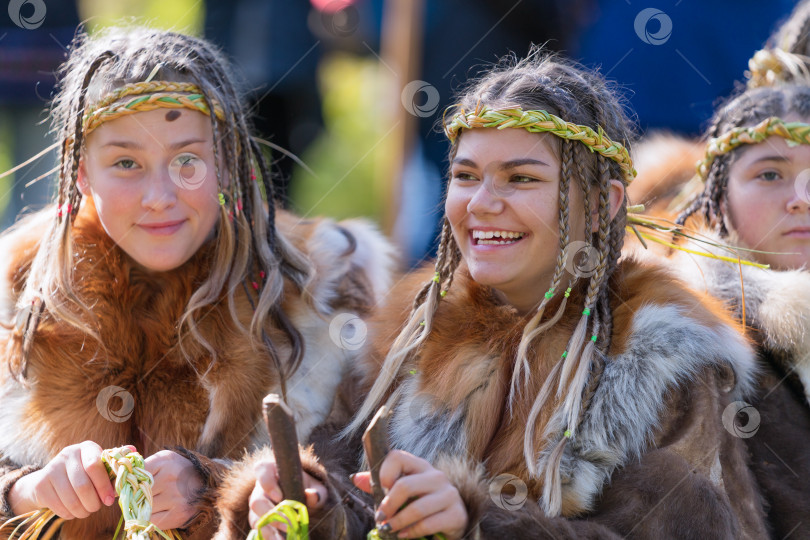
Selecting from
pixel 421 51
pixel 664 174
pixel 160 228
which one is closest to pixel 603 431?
pixel 160 228

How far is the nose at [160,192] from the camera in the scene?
229cm

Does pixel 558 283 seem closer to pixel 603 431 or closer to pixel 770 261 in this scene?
pixel 603 431

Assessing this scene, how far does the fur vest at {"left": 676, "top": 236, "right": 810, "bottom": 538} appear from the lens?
210 cm

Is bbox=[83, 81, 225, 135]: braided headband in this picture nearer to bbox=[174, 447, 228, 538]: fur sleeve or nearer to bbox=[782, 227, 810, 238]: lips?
bbox=[174, 447, 228, 538]: fur sleeve

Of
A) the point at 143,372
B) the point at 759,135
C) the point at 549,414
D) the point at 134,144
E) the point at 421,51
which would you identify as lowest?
the point at 143,372

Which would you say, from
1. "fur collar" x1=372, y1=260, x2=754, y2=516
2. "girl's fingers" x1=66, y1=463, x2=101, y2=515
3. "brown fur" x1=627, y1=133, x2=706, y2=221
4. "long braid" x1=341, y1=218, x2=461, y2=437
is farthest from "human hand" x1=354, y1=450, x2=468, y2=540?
"brown fur" x1=627, y1=133, x2=706, y2=221

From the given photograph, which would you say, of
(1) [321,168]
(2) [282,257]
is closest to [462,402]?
(2) [282,257]

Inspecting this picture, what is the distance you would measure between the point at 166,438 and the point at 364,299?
0.71m

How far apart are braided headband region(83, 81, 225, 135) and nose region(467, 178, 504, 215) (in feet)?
2.80

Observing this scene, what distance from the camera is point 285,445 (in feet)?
5.10

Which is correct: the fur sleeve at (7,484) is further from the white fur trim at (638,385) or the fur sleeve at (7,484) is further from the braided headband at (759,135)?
the braided headband at (759,135)

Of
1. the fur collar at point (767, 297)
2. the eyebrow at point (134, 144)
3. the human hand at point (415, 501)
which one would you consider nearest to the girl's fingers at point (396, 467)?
the human hand at point (415, 501)

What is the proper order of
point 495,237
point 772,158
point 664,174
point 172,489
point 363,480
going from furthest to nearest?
point 664,174 < point 772,158 < point 495,237 < point 172,489 < point 363,480

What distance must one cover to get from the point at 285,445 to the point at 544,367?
2.35ft
